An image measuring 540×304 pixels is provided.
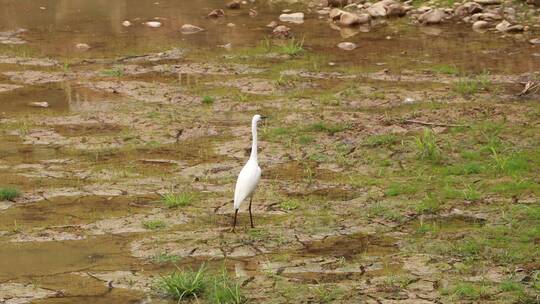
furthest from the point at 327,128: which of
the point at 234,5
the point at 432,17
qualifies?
the point at 234,5

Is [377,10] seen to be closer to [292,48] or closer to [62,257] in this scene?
[292,48]

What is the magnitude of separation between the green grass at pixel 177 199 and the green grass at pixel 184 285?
1899mm

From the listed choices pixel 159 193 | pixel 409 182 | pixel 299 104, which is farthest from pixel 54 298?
pixel 299 104

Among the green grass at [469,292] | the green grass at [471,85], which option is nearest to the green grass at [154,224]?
the green grass at [469,292]

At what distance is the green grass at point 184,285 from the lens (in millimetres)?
7152

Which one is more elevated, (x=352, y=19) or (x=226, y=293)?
(x=226, y=293)

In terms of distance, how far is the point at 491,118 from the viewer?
38.0ft

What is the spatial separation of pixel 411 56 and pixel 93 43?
4627mm

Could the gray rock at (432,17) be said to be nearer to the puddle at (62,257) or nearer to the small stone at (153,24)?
the small stone at (153,24)

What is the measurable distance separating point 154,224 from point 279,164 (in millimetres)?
2028

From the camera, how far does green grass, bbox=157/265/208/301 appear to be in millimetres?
7152

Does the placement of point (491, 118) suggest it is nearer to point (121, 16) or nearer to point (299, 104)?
point (299, 104)

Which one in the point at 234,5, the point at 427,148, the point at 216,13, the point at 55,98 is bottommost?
the point at 234,5

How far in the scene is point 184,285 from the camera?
716cm
